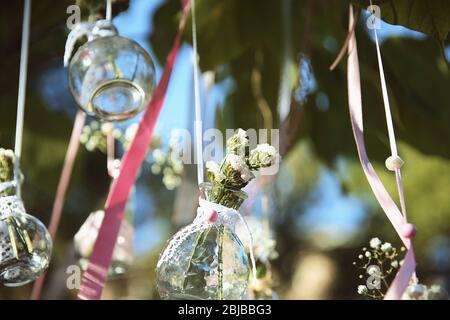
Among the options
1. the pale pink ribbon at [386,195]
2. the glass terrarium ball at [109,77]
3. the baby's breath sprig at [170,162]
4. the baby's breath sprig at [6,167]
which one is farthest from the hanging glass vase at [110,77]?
the baby's breath sprig at [170,162]

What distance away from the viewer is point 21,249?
0.77 metres

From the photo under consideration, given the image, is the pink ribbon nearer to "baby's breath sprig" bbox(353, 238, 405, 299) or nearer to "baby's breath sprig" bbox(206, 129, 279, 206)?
"baby's breath sprig" bbox(206, 129, 279, 206)

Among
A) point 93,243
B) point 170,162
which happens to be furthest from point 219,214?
point 170,162

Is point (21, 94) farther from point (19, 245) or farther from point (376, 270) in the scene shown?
point (376, 270)

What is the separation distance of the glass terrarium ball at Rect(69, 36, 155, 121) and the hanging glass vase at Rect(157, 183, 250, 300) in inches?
6.6

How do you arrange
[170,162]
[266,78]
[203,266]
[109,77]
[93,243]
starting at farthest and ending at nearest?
[266,78] < [170,162] < [93,243] < [109,77] < [203,266]

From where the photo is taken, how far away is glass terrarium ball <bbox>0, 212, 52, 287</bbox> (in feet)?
2.50

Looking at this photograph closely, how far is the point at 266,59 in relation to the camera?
1.47 metres

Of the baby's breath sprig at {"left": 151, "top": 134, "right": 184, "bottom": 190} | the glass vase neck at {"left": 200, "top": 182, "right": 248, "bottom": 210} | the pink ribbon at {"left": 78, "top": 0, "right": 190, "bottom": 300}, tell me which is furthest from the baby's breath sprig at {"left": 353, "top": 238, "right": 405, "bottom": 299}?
the baby's breath sprig at {"left": 151, "top": 134, "right": 184, "bottom": 190}

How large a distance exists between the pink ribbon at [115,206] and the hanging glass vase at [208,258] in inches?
6.8

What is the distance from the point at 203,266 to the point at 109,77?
0.27m

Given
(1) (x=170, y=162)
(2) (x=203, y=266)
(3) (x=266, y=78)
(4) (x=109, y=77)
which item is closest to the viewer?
(2) (x=203, y=266)

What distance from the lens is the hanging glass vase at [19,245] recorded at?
76 cm
